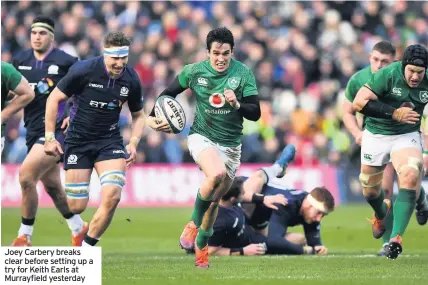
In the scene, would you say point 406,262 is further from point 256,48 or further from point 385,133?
point 256,48

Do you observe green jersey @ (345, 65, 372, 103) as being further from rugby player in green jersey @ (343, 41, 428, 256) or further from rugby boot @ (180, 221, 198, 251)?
rugby boot @ (180, 221, 198, 251)

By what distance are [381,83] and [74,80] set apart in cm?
366

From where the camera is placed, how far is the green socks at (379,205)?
47.4 ft

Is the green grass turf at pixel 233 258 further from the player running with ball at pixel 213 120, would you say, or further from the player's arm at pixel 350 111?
the player's arm at pixel 350 111

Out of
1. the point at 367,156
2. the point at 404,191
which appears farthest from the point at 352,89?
the point at 404,191

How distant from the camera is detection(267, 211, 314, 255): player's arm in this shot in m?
14.9

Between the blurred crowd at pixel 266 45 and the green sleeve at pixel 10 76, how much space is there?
38.3 feet

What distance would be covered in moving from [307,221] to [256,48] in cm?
1299

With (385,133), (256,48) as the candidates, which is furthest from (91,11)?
(385,133)

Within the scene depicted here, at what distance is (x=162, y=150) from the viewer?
2545cm

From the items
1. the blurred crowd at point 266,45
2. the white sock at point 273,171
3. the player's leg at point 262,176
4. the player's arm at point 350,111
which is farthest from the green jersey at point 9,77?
the blurred crowd at point 266,45

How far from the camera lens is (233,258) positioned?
13.9 m

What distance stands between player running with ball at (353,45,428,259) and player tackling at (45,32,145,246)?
9.31 feet

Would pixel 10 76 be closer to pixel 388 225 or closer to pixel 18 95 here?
pixel 18 95
